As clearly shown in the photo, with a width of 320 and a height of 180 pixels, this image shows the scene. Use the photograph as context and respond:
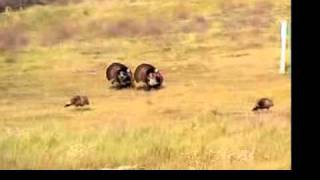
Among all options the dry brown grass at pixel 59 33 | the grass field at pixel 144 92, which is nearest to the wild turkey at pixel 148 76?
the grass field at pixel 144 92

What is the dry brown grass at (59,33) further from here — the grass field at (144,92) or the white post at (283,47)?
the white post at (283,47)

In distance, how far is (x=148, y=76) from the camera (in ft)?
8.38

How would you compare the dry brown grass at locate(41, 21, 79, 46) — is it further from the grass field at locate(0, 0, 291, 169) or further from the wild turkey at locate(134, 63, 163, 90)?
the wild turkey at locate(134, 63, 163, 90)

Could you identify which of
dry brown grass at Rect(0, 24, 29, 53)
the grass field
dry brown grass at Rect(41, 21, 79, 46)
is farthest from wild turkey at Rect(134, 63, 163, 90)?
dry brown grass at Rect(0, 24, 29, 53)

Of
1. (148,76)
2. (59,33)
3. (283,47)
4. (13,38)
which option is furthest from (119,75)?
(283,47)

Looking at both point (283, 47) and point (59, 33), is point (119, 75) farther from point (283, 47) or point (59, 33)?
point (283, 47)

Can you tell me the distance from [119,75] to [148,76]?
0.08m

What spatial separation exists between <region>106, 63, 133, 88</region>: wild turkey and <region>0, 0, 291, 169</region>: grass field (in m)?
0.02

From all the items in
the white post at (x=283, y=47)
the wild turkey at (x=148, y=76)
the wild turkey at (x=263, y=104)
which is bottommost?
the wild turkey at (x=263, y=104)

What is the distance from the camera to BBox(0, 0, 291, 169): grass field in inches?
99.9

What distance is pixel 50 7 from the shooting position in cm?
258

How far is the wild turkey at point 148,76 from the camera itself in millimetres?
2551

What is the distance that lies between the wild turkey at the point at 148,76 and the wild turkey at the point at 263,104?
0.26m
